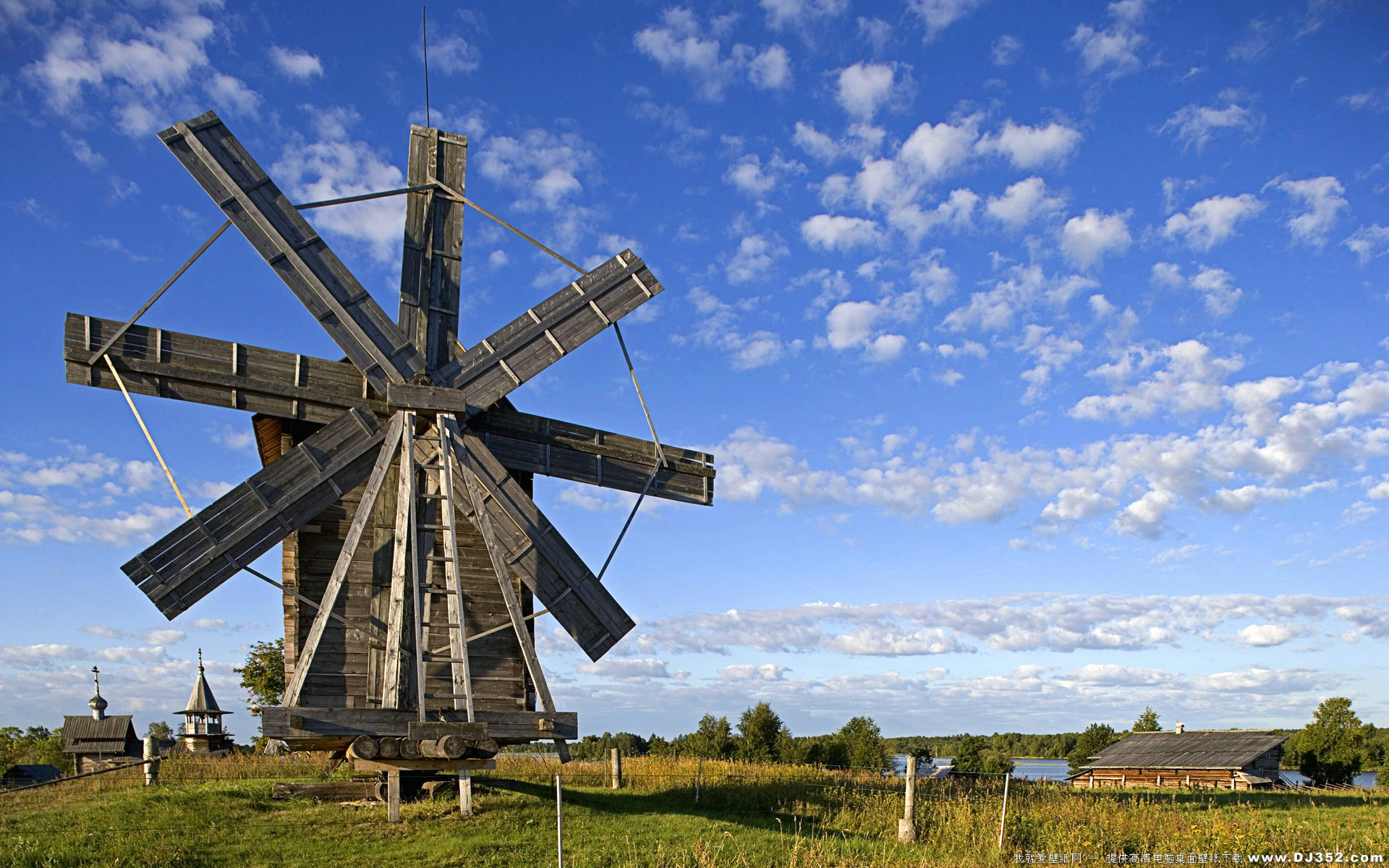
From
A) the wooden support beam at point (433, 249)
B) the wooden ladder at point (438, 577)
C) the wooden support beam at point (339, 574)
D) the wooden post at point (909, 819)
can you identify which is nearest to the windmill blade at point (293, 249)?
the wooden support beam at point (433, 249)

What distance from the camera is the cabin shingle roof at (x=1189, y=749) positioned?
33688 millimetres

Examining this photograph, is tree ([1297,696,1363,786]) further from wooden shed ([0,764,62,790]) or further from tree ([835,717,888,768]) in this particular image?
wooden shed ([0,764,62,790])

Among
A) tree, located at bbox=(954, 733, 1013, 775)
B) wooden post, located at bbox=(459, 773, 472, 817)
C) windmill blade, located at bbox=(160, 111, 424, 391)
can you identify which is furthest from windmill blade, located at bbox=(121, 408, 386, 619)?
tree, located at bbox=(954, 733, 1013, 775)

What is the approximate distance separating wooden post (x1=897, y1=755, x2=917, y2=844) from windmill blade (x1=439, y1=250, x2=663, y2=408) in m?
8.01

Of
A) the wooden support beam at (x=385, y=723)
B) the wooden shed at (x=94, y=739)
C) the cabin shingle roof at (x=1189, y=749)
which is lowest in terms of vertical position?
the wooden shed at (x=94, y=739)

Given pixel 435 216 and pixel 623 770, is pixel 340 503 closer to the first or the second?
pixel 435 216

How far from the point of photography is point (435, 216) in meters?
13.9

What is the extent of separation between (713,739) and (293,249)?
32.4 metres

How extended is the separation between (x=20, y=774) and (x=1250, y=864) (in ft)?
208

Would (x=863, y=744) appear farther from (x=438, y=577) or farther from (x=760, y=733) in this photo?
(x=438, y=577)

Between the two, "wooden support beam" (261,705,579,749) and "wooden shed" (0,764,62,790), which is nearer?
"wooden support beam" (261,705,579,749)

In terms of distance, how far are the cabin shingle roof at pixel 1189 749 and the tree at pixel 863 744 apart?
9.73 meters

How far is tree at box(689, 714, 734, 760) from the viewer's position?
39375 mm

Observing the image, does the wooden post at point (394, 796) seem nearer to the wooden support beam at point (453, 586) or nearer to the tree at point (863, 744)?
the wooden support beam at point (453, 586)
